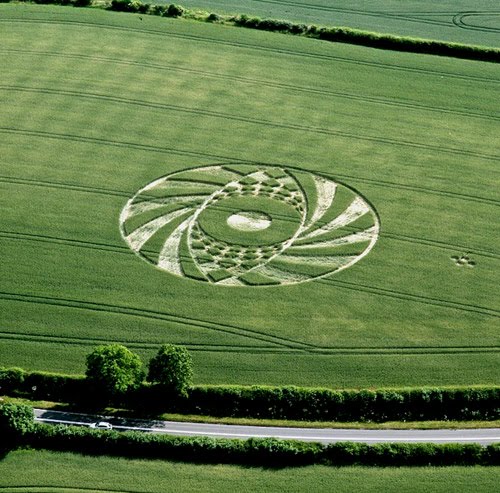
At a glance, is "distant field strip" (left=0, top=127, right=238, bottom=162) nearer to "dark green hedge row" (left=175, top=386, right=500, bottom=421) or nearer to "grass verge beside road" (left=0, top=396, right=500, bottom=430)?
"dark green hedge row" (left=175, top=386, right=500, bottom=421)

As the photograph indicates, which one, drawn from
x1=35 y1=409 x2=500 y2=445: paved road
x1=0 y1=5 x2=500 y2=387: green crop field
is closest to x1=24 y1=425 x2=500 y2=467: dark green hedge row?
x1=35 y1=409 x2=500 y2=445: paved road

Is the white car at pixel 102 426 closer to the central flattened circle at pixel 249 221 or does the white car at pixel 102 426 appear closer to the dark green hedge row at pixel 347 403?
the dark green hedge row at pixel 347 403

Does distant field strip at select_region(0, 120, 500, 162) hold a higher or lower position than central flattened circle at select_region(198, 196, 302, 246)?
higher

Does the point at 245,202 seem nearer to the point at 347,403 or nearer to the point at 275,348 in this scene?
the point at 275,348

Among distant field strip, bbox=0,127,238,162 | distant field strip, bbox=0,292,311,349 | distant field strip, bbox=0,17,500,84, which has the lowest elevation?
distant field strip, bbox=0,292,311,349

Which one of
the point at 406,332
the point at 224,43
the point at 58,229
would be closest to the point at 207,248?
the point at 58,229

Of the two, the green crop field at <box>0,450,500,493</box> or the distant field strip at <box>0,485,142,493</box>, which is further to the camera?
the green crop field at <box>0,450,500,493</box>
